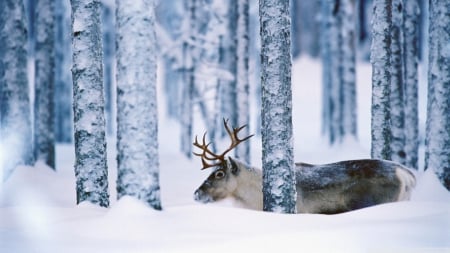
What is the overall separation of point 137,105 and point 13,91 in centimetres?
589

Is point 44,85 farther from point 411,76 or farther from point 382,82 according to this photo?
point 411,76

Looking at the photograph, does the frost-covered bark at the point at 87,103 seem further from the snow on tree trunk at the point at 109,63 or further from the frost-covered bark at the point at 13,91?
the snow on tree trunk at the point at 109,63

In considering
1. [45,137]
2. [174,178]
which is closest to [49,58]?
[45,137]

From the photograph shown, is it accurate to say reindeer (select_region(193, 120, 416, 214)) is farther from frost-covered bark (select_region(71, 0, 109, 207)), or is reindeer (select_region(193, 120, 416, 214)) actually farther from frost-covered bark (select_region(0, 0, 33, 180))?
frost-covered bark (select_region(0, 0, 33, 180))

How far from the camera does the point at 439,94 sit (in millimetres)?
8445

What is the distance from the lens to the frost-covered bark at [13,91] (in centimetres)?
1044

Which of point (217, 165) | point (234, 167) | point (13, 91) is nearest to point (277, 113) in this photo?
point (234, 167)

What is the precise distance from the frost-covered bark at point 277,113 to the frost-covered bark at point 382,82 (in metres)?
2.95

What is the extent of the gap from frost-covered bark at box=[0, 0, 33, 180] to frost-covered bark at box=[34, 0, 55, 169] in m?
1.76

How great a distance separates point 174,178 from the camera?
12953 millimetres

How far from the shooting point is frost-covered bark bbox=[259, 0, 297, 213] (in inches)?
253

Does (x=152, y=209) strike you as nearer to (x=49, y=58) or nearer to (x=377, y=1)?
(x=377, y=1)

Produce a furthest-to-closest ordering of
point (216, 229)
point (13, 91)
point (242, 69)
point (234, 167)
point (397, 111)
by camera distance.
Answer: point (242, 69) → point (13, 91) → point (397, 111) → point (234, 167) → point (216, 229)

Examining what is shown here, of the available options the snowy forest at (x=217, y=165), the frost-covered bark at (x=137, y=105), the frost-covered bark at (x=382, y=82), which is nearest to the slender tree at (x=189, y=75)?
the snowy forest at (x=217, y=165)
